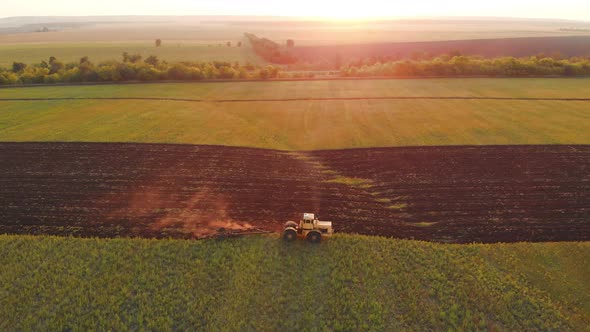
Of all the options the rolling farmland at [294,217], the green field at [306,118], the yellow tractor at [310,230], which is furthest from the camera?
the green field at [306,118]

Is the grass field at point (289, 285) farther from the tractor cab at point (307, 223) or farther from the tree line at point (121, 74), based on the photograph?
the tree line at point (121, 74)

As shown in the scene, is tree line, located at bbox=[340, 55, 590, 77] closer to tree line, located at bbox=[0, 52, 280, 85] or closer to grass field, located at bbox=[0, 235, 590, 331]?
tree line, located at bbox=[0, 52, 280, 85]

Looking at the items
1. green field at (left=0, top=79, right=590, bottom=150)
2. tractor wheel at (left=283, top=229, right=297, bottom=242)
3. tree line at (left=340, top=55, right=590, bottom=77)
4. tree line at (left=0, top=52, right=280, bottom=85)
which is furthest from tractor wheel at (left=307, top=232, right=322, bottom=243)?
tree line at (left=340, top=55, right=590, bottom=77)

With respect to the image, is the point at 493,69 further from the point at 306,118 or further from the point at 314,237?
the point at 314,237

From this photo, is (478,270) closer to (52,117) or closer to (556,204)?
(556,204)

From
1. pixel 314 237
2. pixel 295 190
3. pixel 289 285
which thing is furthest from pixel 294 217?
pixel 289 285

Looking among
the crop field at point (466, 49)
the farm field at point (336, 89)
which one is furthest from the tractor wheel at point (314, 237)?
the crop field at point (466, 49)
